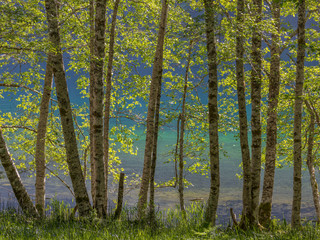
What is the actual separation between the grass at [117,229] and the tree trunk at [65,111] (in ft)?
1.94

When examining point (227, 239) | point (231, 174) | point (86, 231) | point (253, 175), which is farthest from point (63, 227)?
point (231, 174)

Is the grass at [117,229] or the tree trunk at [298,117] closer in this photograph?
the grass at [117,229]

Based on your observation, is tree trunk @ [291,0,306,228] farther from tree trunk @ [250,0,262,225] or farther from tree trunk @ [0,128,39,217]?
tree trunk @ [0,128,39,217]

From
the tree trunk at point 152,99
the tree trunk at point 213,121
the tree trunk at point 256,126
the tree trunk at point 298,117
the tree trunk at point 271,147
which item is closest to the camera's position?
the tree trunk at point 298,117

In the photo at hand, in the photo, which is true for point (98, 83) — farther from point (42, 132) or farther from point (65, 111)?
point (42, 132)

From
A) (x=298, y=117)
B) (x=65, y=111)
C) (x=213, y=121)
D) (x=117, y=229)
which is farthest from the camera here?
(x=213, y=121)

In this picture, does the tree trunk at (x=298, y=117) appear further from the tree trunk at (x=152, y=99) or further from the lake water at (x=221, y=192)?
the lake water at (x=221, y=192)

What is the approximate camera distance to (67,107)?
789 centimetres

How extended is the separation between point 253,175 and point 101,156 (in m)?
4.02

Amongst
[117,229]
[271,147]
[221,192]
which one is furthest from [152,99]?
[221,192]

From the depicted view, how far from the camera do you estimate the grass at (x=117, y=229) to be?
631cm

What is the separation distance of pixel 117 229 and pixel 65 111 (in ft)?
9.60

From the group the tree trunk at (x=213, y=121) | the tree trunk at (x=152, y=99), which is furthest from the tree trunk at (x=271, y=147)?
the tree trunk at (x=152, y=99)

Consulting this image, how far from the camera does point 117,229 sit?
6.98m
